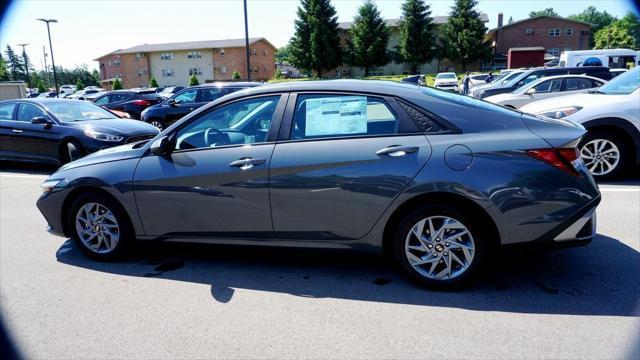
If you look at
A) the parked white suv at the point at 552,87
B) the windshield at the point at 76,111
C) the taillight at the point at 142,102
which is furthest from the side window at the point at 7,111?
the parked white suv at the point at 552,87

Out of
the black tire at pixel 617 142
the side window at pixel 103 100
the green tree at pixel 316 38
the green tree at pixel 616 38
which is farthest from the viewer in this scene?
the green tree at pixel 616 38

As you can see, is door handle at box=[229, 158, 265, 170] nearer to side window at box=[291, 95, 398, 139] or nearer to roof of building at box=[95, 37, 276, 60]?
side window at box=[291, 95, 398, 139]

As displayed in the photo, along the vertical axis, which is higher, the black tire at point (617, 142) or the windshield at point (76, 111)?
the windshield at point (76, 111)

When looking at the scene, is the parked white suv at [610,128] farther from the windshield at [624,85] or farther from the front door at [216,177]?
the front door at [216,177]

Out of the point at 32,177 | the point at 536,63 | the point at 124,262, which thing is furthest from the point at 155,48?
the point at 124,262

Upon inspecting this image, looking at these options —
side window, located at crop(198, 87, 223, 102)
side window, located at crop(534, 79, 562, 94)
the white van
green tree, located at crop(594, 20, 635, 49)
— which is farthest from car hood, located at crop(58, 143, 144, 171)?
green tree, located at crop(594, 20, 635, 49)

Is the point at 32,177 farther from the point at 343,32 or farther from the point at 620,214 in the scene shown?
the point at 343,32

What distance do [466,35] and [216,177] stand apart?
57.6 meters

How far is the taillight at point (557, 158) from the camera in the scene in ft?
11.0

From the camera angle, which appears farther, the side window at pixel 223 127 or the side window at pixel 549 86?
the side window at pixel 549 86

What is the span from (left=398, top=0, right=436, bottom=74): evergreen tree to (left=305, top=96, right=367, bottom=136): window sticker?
56.4 m

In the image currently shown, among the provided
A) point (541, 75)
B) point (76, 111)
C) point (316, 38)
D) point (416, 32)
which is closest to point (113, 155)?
point (76, 111)

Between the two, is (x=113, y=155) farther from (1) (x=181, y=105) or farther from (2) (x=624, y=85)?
(1) (x=181, y=105)

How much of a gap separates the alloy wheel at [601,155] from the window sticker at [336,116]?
15.6ft
